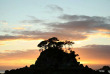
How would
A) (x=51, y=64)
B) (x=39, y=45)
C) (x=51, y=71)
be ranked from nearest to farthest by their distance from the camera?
(x=51, y=71), (x=51, y=64), (x=39, y=45)

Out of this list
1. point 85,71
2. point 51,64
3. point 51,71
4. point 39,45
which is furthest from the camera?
point 39,45

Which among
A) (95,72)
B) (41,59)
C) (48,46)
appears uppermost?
(48,46)

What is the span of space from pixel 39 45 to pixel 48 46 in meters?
4.79

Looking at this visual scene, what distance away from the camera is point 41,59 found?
88.7 m

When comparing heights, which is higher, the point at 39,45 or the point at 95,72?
the point at 39,45

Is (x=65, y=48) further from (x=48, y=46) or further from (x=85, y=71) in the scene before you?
(x=85, y=71)

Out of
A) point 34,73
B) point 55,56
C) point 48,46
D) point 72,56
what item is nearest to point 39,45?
point 48,46

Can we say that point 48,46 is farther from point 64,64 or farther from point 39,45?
point 64,64

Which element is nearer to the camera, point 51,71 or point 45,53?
point 51,71

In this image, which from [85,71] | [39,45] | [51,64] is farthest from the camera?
[39,45]

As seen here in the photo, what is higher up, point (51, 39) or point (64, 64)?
point (51, 39)

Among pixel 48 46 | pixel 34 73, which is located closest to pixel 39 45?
pixel 48 46

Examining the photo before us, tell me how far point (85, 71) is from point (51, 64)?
22.3 m

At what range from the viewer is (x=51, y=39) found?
292ft
